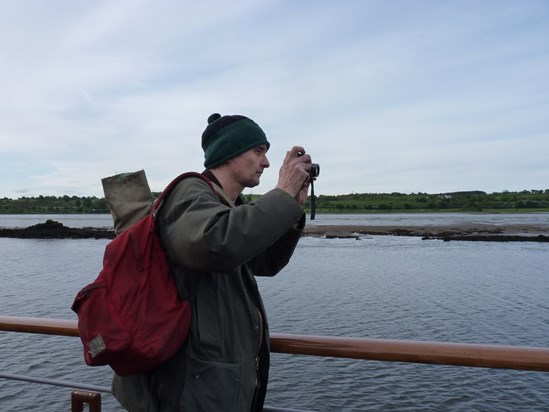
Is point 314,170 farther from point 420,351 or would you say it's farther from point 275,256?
point 420,351

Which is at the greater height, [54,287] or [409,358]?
[409,358]

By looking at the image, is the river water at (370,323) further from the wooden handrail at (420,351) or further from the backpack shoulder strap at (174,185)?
the backpack shoulder strap at (174,185)

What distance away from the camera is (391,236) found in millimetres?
68438

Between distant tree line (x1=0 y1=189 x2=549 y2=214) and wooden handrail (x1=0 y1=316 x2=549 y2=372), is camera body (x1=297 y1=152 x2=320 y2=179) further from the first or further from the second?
distant tree line (x1=0 y1=189 x2=549 y2=214)

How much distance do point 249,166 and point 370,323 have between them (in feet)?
56.7

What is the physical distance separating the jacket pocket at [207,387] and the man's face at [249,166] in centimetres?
67

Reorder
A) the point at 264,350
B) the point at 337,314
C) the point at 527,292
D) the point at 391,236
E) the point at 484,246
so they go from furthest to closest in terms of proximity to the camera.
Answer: the point at 391,236 < the point at 484,246 < the point at 527,292 < the point at 337,314 < the point at 264,350

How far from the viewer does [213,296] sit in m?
1.67

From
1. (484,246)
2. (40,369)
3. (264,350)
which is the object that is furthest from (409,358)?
(484,246)

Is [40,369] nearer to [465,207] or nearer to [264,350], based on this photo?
[264,350]

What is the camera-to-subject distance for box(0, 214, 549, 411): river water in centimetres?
1179

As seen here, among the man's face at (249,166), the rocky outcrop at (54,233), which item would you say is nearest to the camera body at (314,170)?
the man's face at (249,166)

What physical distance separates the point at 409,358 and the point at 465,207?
579 ft

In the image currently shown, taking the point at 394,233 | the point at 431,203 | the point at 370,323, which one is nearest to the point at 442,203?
the point at 431,203
